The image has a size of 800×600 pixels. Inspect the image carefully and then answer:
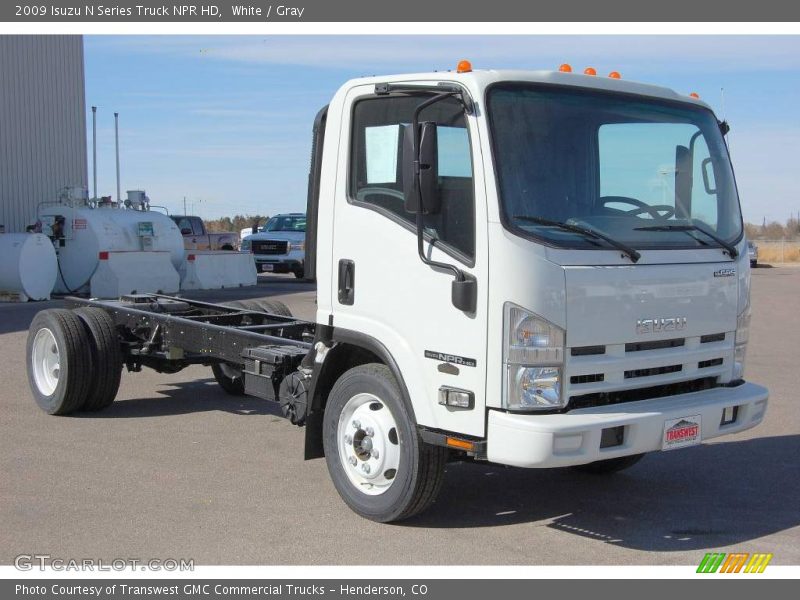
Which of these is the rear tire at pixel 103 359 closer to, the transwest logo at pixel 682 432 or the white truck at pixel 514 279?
the white truck at pixel 514 279

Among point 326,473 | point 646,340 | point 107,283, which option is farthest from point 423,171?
point 107,283

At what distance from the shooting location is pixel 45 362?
9281 mm

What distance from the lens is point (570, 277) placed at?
514cm

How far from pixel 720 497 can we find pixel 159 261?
1849 cm

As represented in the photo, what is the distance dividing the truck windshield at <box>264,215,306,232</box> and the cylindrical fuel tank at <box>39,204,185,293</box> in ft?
25.2

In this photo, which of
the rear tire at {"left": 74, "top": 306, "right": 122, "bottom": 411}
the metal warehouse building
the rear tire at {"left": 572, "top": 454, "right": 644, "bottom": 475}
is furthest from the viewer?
the metal warehouse building

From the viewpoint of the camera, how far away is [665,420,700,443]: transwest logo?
539 centimetres

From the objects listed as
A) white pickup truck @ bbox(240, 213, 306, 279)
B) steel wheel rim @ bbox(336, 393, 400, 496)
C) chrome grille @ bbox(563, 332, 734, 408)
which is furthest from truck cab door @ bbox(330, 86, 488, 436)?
white pickup truck @ bbox(240, 213, 306, 279)

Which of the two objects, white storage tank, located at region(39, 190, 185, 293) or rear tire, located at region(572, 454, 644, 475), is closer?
rear tire, located at region(572, 454, 644, 475)

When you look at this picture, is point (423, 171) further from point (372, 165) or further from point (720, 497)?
point (720, 497)

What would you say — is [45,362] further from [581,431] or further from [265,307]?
[581,431]

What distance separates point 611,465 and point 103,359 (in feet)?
15.1

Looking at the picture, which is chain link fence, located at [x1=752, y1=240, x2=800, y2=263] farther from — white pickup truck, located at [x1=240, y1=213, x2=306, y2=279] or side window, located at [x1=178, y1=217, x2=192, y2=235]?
side window, located at [x1=178, y1=217, x2=192, y2=235]

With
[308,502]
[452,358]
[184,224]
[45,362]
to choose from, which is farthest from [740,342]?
[184,224]
